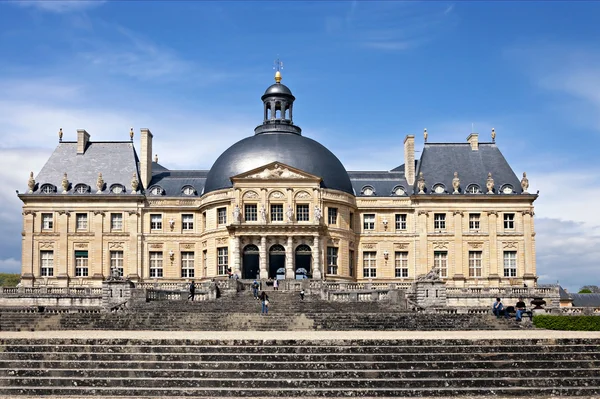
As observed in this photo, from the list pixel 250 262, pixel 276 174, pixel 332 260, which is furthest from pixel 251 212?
pixel 332 260

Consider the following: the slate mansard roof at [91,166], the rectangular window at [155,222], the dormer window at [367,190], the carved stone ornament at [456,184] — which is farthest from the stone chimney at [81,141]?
the carved stone ornament at [456,184]

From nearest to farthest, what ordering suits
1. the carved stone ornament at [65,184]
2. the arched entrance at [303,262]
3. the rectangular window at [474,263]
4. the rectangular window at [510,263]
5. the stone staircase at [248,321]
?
the stone staircase at [248,321] < the arched entrance at [303,262] < the carved stone ornament at [65,184] < the rectangular window at [510,263] < the rectangular window at [474,263]

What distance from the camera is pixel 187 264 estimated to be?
63250 mm

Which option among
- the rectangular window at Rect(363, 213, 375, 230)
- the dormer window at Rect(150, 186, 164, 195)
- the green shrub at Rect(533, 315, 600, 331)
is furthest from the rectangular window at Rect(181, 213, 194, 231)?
the green shrub at Rect(533, 315, 600, 331)

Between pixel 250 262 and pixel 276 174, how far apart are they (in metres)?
6.90

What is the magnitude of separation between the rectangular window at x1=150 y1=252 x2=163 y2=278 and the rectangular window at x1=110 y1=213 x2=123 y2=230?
3356mm

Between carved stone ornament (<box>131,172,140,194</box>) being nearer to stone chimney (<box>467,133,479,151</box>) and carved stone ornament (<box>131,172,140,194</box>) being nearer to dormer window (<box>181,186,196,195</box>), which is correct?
dormer window (<box>181,186,196,195</box>)

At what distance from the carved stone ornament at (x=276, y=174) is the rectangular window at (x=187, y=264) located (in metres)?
8.93

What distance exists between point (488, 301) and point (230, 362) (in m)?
31.9

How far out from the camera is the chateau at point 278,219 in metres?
60.7

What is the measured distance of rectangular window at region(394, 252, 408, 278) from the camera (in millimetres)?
63219

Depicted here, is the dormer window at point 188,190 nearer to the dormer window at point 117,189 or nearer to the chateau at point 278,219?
the chateau at point 278,219

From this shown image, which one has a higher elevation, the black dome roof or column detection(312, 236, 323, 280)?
the black dome roof

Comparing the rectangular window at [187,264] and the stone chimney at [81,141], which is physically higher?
the stone chimney at [81,141]
